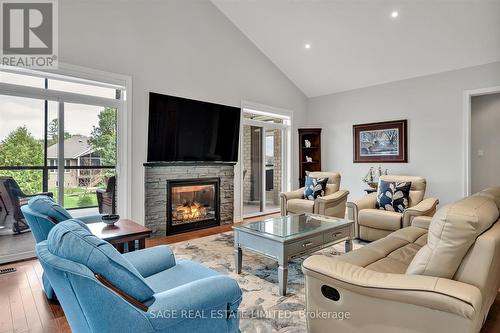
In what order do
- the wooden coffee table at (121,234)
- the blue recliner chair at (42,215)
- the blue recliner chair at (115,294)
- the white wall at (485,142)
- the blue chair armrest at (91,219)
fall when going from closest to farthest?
1. the blue recliner chair at (115,294)
2. the blue recliner chair at (42,215)
3. the wooden coffee table at (121,234)
4. the blue chair armrest at (91,219)
5. the white wall at (485,142)

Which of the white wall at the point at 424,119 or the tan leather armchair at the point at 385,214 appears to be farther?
the white wall at the point at 424,119

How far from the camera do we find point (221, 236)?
14.4 feet

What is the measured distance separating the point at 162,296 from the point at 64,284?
39cm

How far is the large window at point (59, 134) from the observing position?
3.34m

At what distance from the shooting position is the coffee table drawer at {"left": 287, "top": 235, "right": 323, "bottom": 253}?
2.55 metres

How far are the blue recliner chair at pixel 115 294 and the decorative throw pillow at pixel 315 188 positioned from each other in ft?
12.2

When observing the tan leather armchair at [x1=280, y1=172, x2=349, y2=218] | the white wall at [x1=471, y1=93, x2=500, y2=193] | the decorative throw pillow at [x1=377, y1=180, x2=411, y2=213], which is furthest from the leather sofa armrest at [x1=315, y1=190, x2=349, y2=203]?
the white wall at [x1=471, y1=93, x2=500, y2=193]

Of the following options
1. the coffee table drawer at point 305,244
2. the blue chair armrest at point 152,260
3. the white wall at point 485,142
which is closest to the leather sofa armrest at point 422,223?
the coffee table drawer at point 305,244

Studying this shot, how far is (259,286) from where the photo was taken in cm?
264

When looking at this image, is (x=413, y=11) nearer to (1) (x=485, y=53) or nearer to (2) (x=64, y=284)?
(1) (x=485, y=53)

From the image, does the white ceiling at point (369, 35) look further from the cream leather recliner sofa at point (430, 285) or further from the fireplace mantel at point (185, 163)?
the cream leather recliner sofa at point (430, 285)

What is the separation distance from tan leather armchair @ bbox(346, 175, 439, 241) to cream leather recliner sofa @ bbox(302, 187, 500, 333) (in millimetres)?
2052

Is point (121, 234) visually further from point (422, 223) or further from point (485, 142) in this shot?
point (485, 142)

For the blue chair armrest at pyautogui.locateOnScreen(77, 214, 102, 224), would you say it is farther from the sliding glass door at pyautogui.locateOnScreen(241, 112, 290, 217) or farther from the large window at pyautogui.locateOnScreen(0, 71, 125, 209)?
the sliding glass door at pyautogui.locateOnScreen(241, 112, 290, 217)
